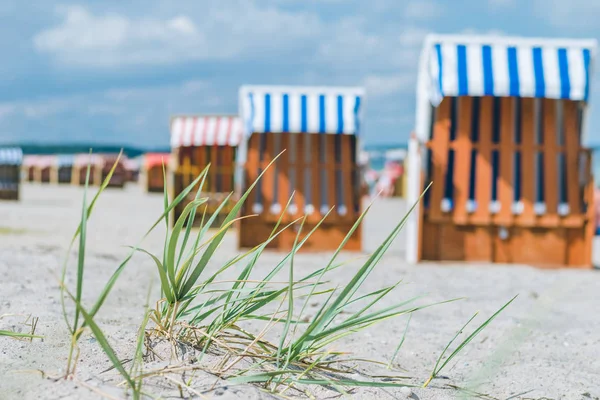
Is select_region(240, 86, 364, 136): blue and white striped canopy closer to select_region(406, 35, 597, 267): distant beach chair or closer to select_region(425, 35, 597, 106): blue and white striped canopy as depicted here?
select_region(406, 35, 597, 267): distant beach chair

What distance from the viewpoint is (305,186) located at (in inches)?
263

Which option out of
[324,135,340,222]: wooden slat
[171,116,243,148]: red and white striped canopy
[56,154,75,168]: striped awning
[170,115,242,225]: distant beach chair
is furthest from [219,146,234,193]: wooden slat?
[56,154,75,168]: striped awning

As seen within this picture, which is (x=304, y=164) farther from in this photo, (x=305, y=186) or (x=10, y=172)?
(x=10, y=172)

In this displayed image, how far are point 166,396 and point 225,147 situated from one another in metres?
9.40

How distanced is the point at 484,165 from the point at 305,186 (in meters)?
1.74

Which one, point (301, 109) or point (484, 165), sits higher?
point (301, 109)

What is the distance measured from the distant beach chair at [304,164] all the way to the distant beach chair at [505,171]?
3.14 feet

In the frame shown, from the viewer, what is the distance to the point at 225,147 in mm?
10906

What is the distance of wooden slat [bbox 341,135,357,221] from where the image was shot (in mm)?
6680

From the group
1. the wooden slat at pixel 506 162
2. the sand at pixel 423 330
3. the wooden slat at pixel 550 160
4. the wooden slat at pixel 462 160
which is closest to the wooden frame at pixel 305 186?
the sand at pixel 423 330

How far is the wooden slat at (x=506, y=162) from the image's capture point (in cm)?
581

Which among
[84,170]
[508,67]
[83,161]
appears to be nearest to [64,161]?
[83,161]

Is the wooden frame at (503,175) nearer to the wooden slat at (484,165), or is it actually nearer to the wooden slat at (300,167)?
the wooden slat at (484,165)

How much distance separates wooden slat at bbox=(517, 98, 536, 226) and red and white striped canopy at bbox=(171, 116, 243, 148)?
539cm
